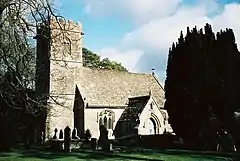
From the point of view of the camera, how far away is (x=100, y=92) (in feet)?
141

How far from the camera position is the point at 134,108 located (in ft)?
136

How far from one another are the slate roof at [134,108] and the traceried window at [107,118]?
3.75ft

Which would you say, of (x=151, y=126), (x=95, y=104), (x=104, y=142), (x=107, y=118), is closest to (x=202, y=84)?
(x=104, y=142)

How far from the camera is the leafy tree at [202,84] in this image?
26.1m

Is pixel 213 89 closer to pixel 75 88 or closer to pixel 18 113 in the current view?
pixel 18 113

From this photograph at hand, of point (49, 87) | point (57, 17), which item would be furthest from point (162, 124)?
point (57, 17)

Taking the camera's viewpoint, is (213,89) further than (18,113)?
No

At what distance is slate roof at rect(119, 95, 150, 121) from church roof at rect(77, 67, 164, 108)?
867 mm

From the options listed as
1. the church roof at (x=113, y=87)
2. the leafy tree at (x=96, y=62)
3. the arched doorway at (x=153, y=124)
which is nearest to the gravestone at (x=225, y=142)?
the arched doorway at (x=153, y=124)

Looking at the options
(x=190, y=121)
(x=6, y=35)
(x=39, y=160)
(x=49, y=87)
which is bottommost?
(x=39, y=160)

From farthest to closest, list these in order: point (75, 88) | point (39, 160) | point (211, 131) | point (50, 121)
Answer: point (75, 88) → point (50, 121) → point (211, 131) → point (39, 160)

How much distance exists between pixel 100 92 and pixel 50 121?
6.87 metres

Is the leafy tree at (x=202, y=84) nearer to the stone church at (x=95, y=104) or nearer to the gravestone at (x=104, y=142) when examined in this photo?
the gravestone at (x=104, y=142)

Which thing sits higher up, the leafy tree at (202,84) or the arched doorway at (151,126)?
the leafy tree at (202,84)
